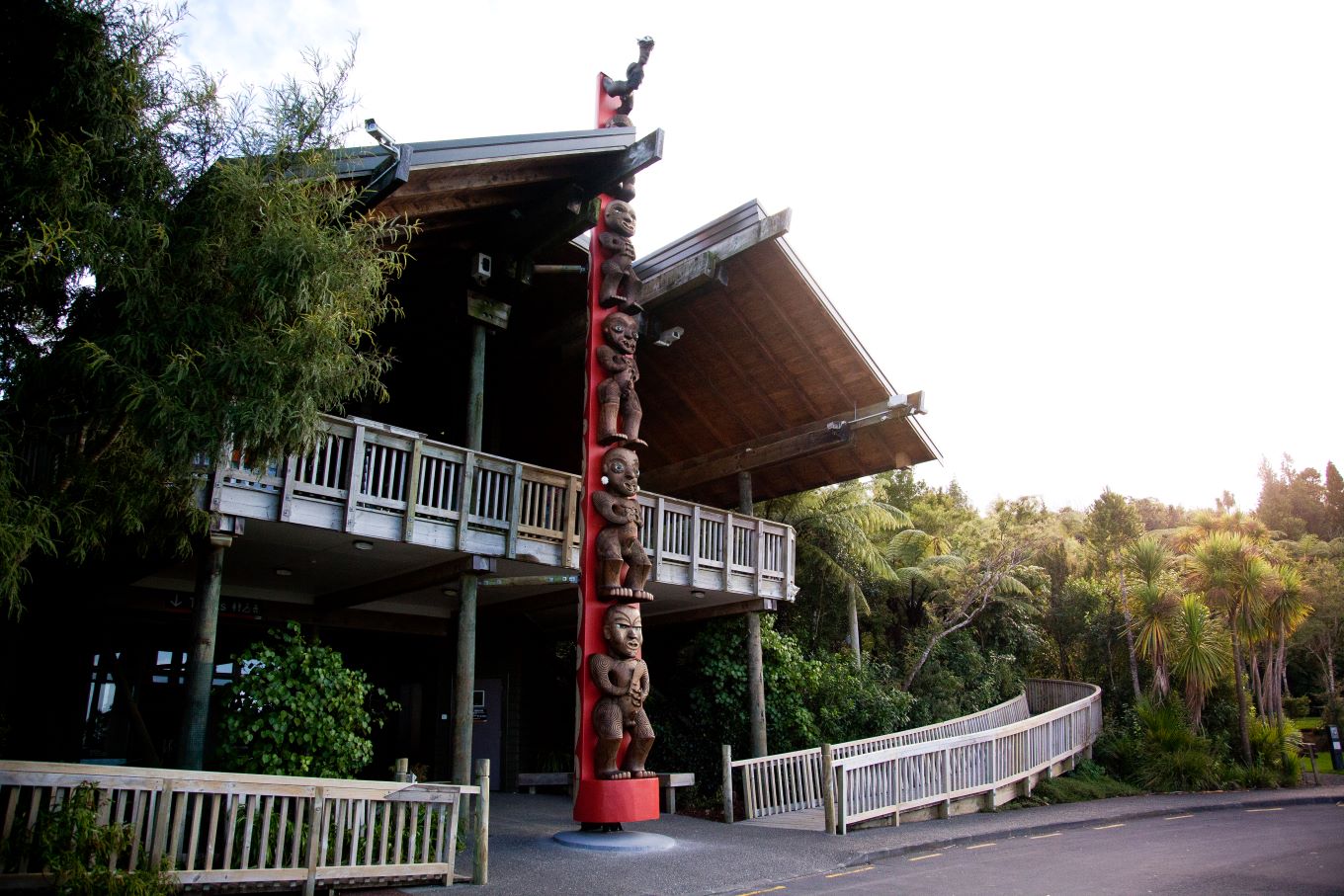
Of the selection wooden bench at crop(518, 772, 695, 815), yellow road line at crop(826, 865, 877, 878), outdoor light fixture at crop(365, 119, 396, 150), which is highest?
outdoor light fixture at crop(365, 119, 396, 150)

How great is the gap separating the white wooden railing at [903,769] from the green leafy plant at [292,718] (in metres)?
5.35

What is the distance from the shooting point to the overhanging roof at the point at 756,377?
13.8 meters

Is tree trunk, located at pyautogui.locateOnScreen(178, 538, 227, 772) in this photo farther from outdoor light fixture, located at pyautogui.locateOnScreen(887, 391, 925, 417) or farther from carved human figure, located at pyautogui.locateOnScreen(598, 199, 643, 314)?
outdoor light fixture, located at pyautogui.locateOnScreen(887, 391, 925, 417)

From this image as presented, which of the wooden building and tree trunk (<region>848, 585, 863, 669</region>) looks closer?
the wooden building

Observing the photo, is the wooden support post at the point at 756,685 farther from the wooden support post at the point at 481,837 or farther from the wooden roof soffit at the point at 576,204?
the wooden roof soffit at the point at 576,204

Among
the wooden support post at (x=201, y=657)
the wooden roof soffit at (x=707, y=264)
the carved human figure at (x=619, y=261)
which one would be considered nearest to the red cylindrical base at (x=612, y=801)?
the wooden support post at (x=201, y=657)

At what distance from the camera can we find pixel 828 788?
11.3 meters

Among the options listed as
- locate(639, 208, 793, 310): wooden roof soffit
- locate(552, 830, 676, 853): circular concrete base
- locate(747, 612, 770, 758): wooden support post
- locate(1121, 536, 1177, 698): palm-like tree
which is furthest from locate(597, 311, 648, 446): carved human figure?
locate(1121, 536, 1177, 698): palm-like tree

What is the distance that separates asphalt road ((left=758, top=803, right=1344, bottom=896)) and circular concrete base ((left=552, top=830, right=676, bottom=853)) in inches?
71.1

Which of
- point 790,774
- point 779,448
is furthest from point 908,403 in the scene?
point 790,774

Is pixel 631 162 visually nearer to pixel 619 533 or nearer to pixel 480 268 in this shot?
pixel 480 268

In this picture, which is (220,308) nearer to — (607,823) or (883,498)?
(607,823)

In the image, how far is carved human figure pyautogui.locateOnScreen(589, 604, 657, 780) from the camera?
962cm

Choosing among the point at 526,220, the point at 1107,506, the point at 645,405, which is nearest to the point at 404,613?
the point at 645,405
